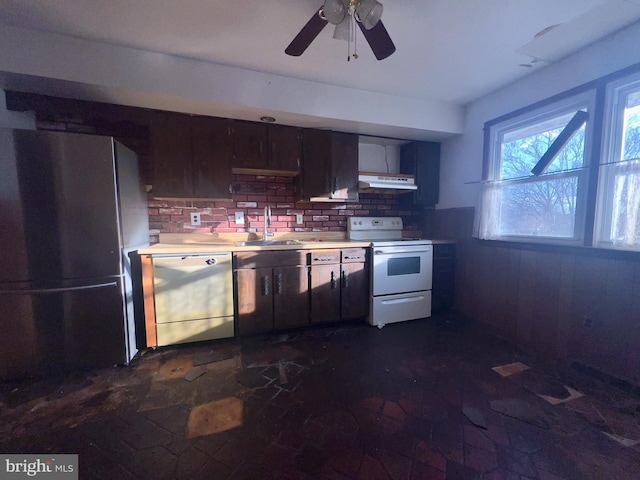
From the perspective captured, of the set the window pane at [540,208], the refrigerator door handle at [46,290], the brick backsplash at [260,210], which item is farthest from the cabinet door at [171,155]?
the window pane at [540,208]

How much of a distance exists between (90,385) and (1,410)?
0.41 metres

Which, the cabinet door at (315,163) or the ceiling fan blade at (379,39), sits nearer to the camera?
the ceiling fan blade at (379,39)

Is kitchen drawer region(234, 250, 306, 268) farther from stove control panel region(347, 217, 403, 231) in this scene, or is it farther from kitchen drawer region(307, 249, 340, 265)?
stove control panel region(347, 217, 403, 231)

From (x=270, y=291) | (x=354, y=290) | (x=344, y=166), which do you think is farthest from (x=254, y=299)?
(x=344, y=166)

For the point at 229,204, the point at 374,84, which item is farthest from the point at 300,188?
the point at 374,84

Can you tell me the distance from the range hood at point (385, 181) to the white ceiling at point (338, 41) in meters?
1.02

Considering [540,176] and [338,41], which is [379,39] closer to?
[338,41]

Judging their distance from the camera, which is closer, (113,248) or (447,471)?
(447,471)

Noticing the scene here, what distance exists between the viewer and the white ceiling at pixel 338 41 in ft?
5.27

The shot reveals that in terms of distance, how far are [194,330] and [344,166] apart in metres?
2.27

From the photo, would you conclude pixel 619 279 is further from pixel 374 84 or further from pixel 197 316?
pixel 197 316

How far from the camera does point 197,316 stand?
2373 millimetres

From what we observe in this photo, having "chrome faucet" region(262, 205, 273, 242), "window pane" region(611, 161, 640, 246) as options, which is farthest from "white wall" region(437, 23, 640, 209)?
"chrome faucet" region(262, 205, 273, 242)

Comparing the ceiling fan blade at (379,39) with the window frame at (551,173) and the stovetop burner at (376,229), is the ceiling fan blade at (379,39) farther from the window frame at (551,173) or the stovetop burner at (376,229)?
the stovetop burner at (376,229)
